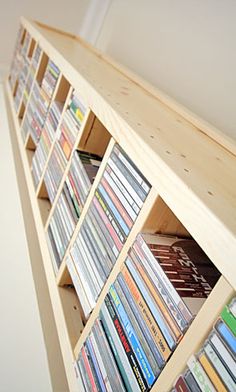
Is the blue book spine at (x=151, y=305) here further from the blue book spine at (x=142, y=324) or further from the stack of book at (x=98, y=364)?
the stack of book at (x=98, y=364)

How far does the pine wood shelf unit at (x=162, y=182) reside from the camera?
498 millimetres

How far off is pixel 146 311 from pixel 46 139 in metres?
1.07

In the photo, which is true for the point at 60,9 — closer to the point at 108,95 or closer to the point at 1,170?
the point at 1,170

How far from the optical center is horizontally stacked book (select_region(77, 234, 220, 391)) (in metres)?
0.60

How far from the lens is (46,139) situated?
1.51m

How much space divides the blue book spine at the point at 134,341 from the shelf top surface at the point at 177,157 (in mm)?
274

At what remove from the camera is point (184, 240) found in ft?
2.55

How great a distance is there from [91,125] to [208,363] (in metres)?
0.82

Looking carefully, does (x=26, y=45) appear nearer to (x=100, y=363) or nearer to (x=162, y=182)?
(x=162, y=182)

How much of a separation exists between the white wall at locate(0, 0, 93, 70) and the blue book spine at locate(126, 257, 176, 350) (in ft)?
11.1

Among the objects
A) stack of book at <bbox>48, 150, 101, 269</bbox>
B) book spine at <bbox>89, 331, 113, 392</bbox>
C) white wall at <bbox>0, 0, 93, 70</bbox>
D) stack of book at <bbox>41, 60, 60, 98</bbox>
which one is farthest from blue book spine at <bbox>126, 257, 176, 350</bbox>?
white wall at <bbox>0, 0, 93, 70</bbox>

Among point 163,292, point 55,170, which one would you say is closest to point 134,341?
point 163,292

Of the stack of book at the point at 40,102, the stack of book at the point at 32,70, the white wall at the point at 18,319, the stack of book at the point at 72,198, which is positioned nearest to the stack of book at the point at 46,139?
the stack of book at the point at 40,102

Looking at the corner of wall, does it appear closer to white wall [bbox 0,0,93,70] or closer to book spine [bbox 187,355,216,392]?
white wall [bbox 0,0,93,70]
